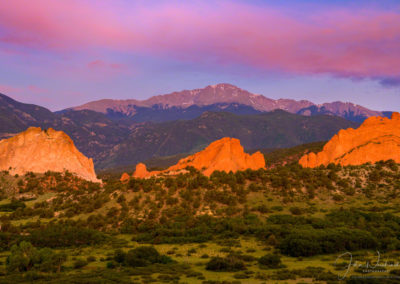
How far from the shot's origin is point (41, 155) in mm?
105312

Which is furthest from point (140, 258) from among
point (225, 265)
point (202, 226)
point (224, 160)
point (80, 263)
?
point (224, 160)

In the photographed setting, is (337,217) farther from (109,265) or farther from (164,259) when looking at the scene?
(109,265)

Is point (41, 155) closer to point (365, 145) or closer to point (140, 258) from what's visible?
point (140, 258)

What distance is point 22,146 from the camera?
109 meters

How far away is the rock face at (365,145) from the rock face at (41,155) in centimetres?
6697

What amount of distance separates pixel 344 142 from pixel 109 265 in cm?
8375

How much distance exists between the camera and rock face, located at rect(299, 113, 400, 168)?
3702 inches

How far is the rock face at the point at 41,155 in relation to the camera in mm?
102750

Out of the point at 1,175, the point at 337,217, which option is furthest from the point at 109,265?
the point at 1,175

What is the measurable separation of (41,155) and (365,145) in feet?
291

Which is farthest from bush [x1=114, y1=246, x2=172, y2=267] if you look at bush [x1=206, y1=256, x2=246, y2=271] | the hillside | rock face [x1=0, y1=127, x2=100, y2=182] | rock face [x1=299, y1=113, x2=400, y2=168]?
rock face [x1=299, y1=113, x2=400, y2=168]

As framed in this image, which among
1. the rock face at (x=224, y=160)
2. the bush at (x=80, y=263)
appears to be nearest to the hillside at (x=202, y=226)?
the bush at (x=80, y=263)

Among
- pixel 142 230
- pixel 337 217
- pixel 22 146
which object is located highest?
pixel 22 146

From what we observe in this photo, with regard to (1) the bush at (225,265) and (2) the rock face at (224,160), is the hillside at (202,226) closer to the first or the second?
(1) the bush at (225,265)
